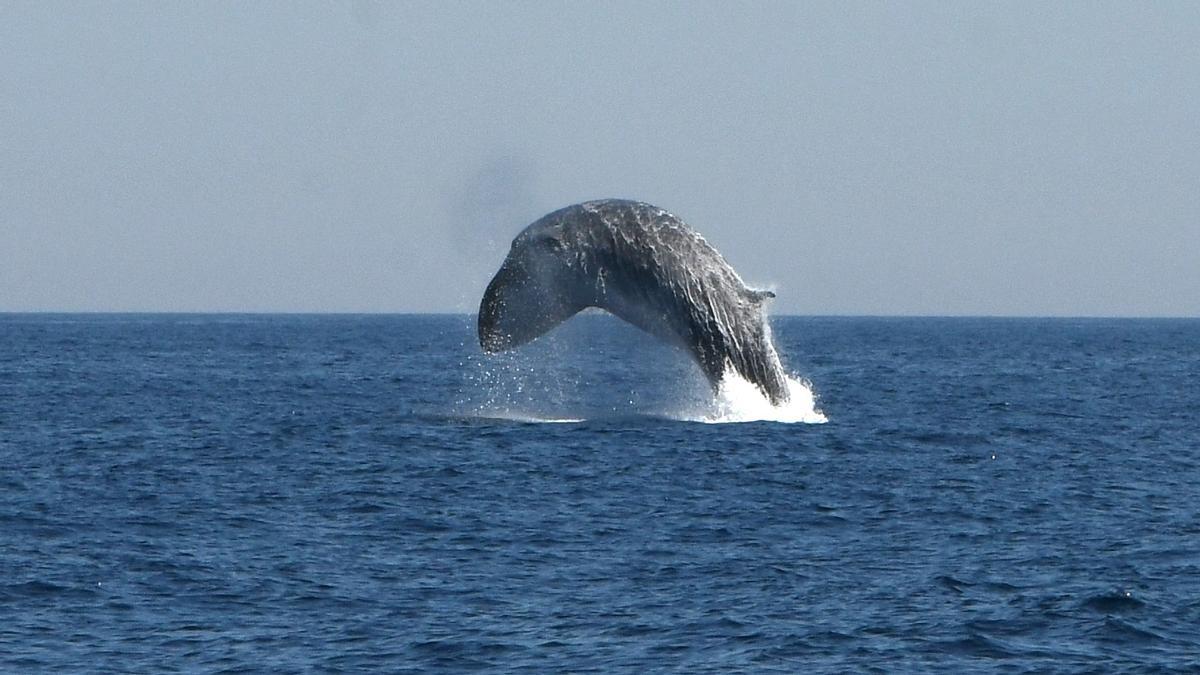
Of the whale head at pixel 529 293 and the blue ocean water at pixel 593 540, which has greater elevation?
the whale head at pixel 529 293

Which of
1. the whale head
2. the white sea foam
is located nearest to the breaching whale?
the whale head

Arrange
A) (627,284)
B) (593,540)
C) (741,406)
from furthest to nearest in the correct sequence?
(741,406) → (627,284) → (593,540)

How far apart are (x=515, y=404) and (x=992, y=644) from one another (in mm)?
35500

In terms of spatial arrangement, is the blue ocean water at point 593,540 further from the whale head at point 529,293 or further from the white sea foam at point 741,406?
the whale head at point 529,293

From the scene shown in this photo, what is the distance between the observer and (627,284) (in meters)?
34.3

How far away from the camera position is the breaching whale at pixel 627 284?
3375cm

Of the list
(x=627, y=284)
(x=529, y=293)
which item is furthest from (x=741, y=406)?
(x=529, y=293)

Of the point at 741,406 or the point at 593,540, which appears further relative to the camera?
the point at 741,406

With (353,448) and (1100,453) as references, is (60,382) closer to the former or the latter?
(353,448)

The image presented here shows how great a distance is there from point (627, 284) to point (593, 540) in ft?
25.3

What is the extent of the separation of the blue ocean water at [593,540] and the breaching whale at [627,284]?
124 inches

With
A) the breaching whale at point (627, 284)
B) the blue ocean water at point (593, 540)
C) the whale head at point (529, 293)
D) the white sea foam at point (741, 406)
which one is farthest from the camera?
the white sea foam at point (741, 406)

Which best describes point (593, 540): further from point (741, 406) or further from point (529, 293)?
point (741, 406)

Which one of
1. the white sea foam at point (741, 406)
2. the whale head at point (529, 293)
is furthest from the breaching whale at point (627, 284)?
the white sea foam at point (741, 406)
